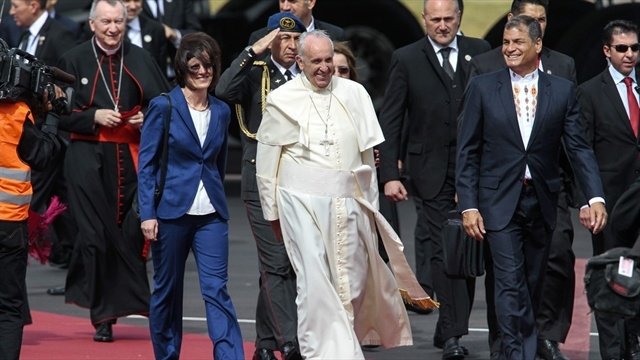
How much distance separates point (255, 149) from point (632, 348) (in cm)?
241

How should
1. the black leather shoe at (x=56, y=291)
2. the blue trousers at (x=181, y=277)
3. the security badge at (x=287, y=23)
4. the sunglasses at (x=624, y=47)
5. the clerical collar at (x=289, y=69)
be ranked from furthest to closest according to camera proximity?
the black leather shoe at (x=56, y=291) → the sunglasses at (x=624, y=47) → the clerical collar at (x=289, y=69) → the security badge at (x=287, y=23) → the blue trousers at (x=181, y=277)

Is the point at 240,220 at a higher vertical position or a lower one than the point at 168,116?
lower

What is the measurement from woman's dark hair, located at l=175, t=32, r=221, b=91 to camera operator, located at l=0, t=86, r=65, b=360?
0.77 metres

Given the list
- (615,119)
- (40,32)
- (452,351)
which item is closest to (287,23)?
(615,119)

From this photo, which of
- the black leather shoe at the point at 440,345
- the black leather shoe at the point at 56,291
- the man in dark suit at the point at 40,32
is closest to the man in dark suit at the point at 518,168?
the black leather shoe at the point at 440,345

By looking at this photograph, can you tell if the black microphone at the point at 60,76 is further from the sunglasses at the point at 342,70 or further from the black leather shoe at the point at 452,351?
the black leather shoe at the point at 452,351

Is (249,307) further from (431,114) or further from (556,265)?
(556,265)

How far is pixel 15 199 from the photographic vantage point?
363 inches

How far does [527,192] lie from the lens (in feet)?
31.6

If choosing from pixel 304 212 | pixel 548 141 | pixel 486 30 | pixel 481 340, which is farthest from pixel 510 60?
pixel 486 30

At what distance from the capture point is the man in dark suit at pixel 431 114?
36.8 feet

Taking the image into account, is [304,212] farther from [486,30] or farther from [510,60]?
[486,30]

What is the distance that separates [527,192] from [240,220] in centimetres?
841

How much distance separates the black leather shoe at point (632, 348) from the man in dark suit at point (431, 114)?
4.49ft
